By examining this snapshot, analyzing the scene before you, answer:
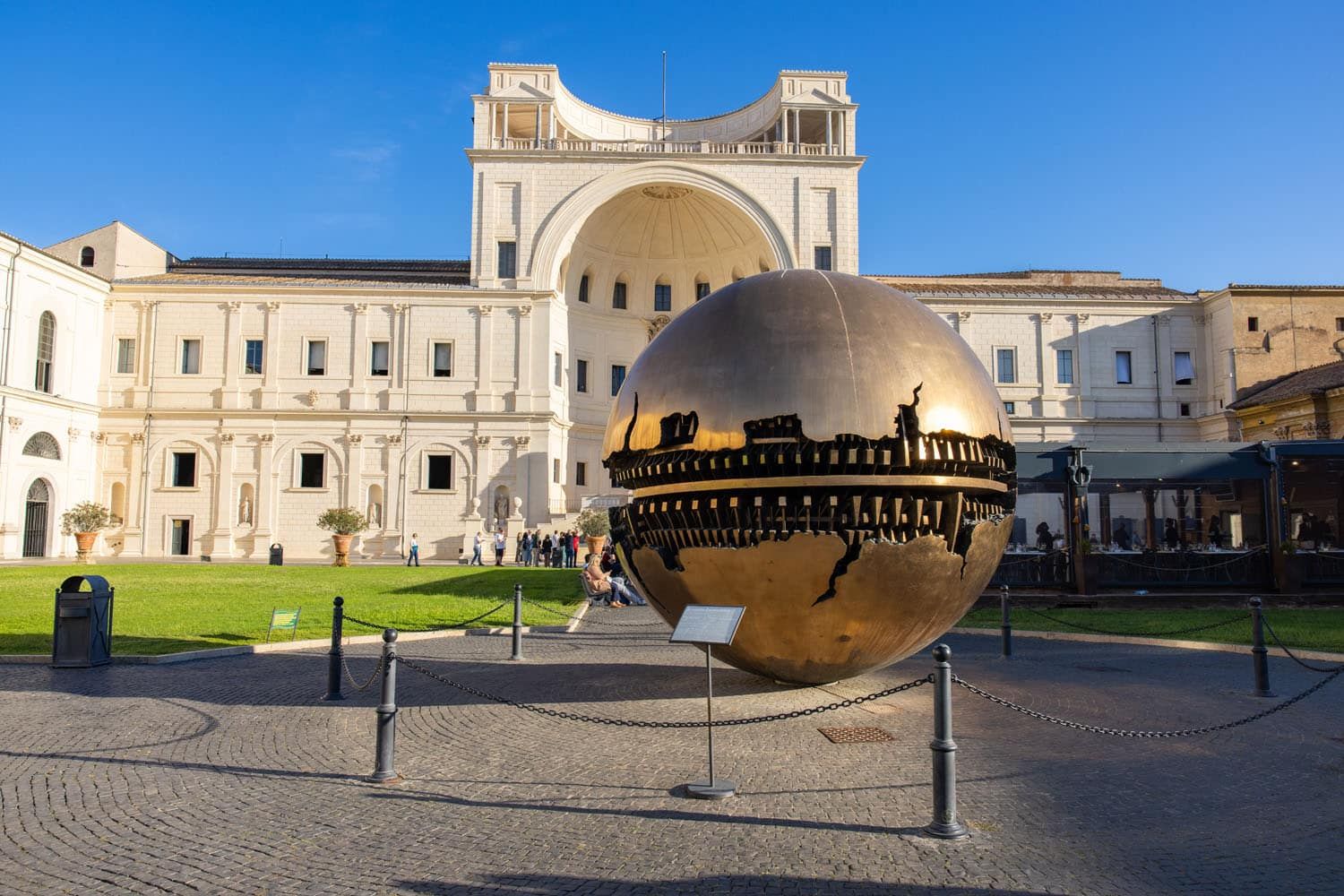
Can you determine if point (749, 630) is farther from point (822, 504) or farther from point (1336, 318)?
point (1336, 318)

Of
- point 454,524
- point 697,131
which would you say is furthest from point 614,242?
point 454,524

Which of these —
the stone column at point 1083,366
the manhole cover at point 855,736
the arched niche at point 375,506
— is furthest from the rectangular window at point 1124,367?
the manhole cover at point 855,736

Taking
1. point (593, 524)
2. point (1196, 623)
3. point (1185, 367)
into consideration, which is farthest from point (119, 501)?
point (1185, 367)

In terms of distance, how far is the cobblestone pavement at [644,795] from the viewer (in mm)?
4656

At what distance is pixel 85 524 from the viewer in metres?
38.2

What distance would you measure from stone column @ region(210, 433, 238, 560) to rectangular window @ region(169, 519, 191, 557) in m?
1.67

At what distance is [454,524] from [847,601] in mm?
40082

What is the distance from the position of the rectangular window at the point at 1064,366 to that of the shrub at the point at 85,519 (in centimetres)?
4933

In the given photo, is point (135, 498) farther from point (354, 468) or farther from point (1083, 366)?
point (1083, 366)

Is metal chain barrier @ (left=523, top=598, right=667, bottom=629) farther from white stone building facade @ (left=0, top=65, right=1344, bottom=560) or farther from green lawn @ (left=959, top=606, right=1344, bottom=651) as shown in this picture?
white stone building facade @ (left=0, top=65, right=1344, bottom=560)

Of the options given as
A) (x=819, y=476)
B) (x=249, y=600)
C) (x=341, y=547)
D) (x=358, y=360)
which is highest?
(x=358, y=360)

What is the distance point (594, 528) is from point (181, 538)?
23189 mm

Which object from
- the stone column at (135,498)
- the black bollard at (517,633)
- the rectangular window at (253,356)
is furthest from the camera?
the rectangular window at (253,356)

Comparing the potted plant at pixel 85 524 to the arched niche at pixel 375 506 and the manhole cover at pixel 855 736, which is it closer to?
the arched niche at pixel 375 506
